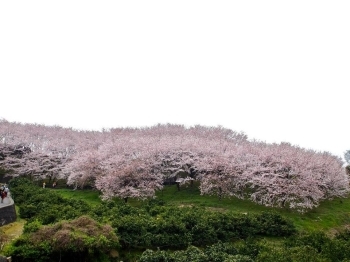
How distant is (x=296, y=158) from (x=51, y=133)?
42283 millimetres

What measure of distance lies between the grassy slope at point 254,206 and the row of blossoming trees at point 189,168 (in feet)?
2.64

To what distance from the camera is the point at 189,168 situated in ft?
129

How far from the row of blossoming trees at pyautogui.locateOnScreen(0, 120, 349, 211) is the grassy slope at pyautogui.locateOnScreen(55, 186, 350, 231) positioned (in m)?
0.80

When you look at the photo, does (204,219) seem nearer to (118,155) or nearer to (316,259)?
(316,259)

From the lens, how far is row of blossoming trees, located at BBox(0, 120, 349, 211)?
31359mm

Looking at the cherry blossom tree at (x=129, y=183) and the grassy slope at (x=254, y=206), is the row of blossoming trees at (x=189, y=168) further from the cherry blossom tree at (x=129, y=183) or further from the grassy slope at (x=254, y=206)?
the grassy slope at (x=254, y=206)

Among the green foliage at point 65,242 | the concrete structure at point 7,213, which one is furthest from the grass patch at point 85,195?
the green foliage at point 65,242

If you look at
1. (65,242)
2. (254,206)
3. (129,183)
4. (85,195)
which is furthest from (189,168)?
(65,242)

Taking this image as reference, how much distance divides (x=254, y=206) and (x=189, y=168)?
1060cm

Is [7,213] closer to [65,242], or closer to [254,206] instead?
[65,242]

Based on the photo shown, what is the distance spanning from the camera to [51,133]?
56.9m

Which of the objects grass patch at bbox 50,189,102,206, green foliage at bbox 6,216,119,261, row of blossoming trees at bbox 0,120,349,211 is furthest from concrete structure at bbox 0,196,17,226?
grass patch at bbox 50,189,102,206

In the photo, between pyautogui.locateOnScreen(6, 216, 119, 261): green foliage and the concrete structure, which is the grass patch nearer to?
the concrete structure

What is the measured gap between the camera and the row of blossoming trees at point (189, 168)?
103ft
